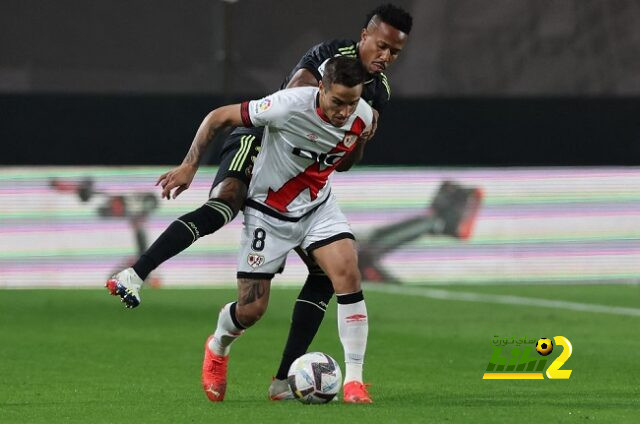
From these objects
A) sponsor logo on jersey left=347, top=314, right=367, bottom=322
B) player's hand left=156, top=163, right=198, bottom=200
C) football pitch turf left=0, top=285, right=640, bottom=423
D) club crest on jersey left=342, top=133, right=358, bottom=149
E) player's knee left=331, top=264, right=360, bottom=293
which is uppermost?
club crest on jersey left=342, top=133, right=358, bottom=149

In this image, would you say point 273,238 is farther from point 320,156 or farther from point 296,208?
point 320,156

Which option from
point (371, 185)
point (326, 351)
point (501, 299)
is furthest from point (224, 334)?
point (371, 185)

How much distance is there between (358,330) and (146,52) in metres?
10.6

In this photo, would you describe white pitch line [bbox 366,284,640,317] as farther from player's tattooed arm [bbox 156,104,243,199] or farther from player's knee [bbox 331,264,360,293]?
player's tattooed arm [bbox 156,104,243,199]

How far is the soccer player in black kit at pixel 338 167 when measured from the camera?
6.97 meters

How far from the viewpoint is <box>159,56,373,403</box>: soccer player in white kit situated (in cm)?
689

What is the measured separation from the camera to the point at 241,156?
726cm

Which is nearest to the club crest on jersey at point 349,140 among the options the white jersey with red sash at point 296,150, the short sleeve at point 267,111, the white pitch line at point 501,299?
the white jersey with red sash at point 296,150

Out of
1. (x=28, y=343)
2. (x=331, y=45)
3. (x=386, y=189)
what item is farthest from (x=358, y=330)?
(x=386, y=189)

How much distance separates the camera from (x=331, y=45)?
7.57m

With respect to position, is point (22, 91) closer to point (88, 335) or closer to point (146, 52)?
point (146, 52)

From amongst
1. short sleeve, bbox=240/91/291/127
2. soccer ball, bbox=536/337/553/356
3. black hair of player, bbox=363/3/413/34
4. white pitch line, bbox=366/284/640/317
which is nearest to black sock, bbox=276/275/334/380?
short sleeve, bbox=240/91/291/127

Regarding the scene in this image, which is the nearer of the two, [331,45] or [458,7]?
[331,45]

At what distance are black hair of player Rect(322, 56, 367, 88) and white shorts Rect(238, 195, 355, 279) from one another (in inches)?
28.5
